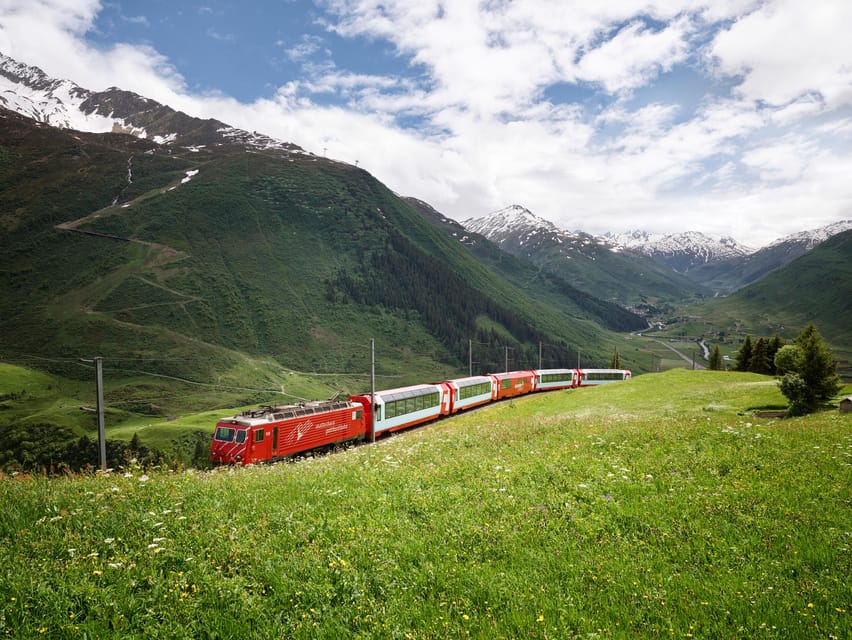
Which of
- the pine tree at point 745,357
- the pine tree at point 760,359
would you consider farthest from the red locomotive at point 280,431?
the pine tree at point 745,357

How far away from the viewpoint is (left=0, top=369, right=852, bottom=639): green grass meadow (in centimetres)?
659

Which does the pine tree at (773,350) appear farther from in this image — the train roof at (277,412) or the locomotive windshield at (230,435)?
the locomotive windshield at (230,435)

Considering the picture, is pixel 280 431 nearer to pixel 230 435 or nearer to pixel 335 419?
pixel 230 435

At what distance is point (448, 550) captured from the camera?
873cm

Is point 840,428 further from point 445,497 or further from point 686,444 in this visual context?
point 445,497

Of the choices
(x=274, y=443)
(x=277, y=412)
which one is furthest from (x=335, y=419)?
(x=274, y=443)

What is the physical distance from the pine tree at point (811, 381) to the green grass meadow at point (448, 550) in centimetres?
1793

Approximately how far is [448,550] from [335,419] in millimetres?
29051

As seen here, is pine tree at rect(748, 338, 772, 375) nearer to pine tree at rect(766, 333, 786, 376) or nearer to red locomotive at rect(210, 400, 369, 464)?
pine tree at rect(766, 333, 786, 376)

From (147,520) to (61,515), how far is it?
1.76 metres

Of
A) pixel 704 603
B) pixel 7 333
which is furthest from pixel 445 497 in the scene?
pixel 7 333

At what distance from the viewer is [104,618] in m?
6.49

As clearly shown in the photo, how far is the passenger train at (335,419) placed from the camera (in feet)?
94.5

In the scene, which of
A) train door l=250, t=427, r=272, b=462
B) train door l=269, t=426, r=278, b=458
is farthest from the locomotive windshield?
train door l=269, t=426, r=278, b=458
